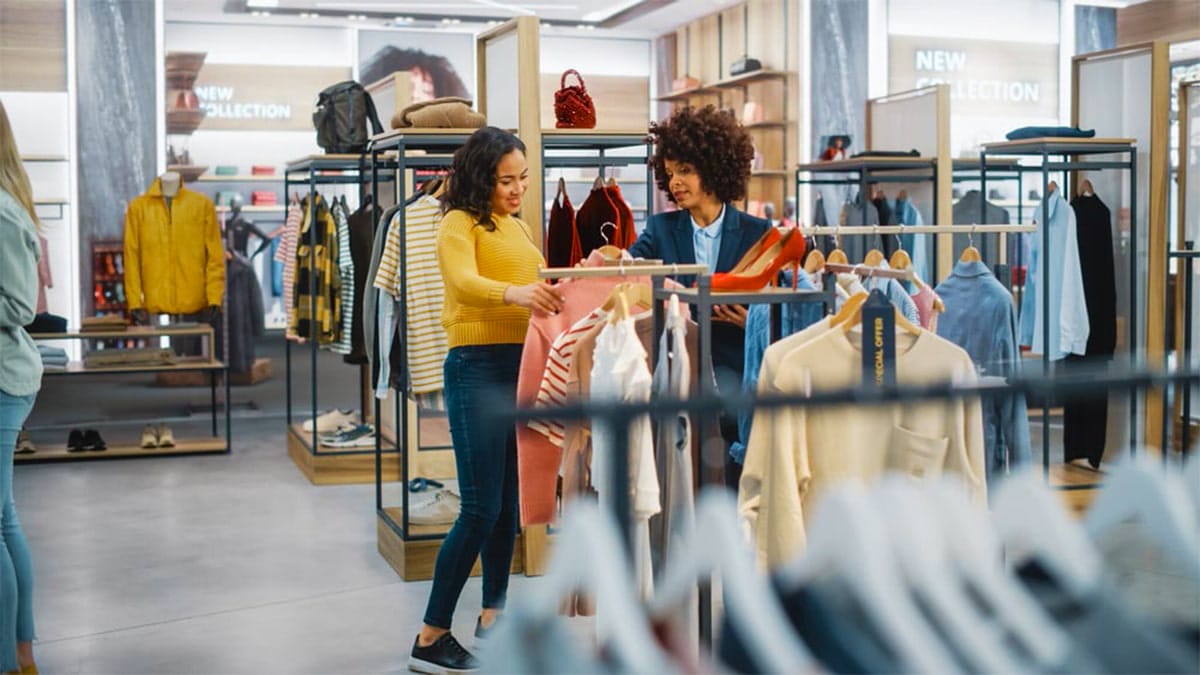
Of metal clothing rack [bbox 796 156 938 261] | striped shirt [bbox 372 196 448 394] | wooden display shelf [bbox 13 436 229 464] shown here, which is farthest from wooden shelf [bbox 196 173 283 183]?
striped shirt [bbox 372 196 448 394]

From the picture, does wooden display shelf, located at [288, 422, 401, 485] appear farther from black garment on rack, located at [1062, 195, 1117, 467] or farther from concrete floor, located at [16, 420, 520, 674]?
black garment on rack, located at [1062, 195, 1117, 467]

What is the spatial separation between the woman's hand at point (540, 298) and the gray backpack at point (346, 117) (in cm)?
347

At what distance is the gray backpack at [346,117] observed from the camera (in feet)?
22.7

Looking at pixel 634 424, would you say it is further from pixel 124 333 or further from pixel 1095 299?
pixel 124 333

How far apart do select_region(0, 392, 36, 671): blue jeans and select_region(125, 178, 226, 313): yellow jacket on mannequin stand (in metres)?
4.61

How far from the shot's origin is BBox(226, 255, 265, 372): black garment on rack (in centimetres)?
966

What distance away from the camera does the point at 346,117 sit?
6.95 metres

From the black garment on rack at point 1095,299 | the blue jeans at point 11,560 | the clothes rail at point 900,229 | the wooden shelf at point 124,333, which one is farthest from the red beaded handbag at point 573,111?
the wooden shelf at point 124,333

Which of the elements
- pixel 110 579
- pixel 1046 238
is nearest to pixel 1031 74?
pixel 1046 238

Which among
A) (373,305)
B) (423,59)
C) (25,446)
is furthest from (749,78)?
(373,305)

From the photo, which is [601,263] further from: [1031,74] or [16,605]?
[1031,74]

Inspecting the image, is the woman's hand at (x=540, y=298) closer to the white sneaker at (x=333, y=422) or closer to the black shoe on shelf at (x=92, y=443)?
the white sneaker at (x=333, y=422)

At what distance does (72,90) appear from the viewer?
30.3 feet

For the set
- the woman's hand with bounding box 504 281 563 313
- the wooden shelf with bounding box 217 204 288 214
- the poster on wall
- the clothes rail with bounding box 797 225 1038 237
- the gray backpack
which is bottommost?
the woman's hand with bounding box 504 281 563 313
